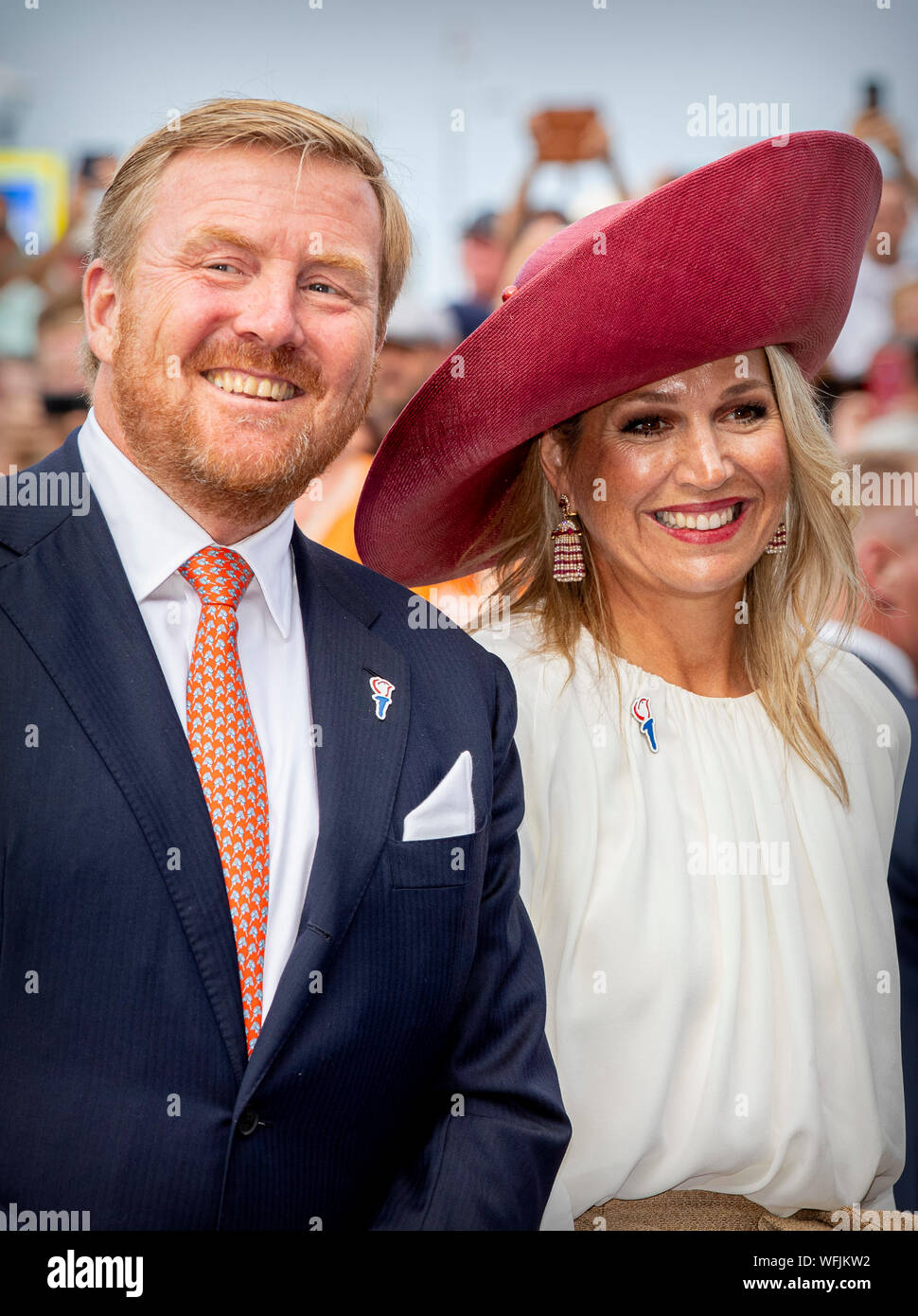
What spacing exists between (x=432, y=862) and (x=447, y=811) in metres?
0.07

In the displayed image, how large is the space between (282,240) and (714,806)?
3.42 feet

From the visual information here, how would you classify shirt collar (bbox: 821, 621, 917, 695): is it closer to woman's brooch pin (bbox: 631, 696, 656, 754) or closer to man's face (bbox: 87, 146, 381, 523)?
woman's brooch pin (bbox: 631, 696, 656, 754)

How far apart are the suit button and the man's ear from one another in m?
0.88

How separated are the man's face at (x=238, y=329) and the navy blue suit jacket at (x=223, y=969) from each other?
14cm

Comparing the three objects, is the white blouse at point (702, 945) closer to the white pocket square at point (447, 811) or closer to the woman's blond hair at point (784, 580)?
the woman's blond hair at point (784, 580)

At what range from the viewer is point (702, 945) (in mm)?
1992

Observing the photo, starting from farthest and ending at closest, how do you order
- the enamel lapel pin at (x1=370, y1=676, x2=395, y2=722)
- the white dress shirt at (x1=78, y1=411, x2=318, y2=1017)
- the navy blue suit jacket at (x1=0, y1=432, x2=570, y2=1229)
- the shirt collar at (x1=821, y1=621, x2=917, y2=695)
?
the shirt collar at (x1=821, y1=621, x2=917, y2=695), the enamel lapel pin at (x1=370, y1=676, x2=395, y2=722), the white dress shirt at (x1=78, y1=411, x2=318, y2=1017), the navy blue suit jacket at (x1=0, y1=432, x2=570, y2=1229)

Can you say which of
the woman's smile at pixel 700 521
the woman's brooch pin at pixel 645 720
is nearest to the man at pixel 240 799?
the woman's brooch pin at pixel 645 720

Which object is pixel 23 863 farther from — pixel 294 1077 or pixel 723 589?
pixel 723 589

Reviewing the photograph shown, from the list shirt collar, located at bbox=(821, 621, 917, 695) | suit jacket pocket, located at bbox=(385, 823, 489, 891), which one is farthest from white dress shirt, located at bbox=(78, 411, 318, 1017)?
shirt collar, located at bbox=(821, 621, 917, 695)

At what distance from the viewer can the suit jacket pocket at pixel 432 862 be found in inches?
64.8

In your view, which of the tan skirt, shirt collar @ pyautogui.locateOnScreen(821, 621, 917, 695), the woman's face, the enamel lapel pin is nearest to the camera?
the enamel lapel pin

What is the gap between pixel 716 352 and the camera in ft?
6.77

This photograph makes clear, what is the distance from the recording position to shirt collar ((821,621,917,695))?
8.18ft
